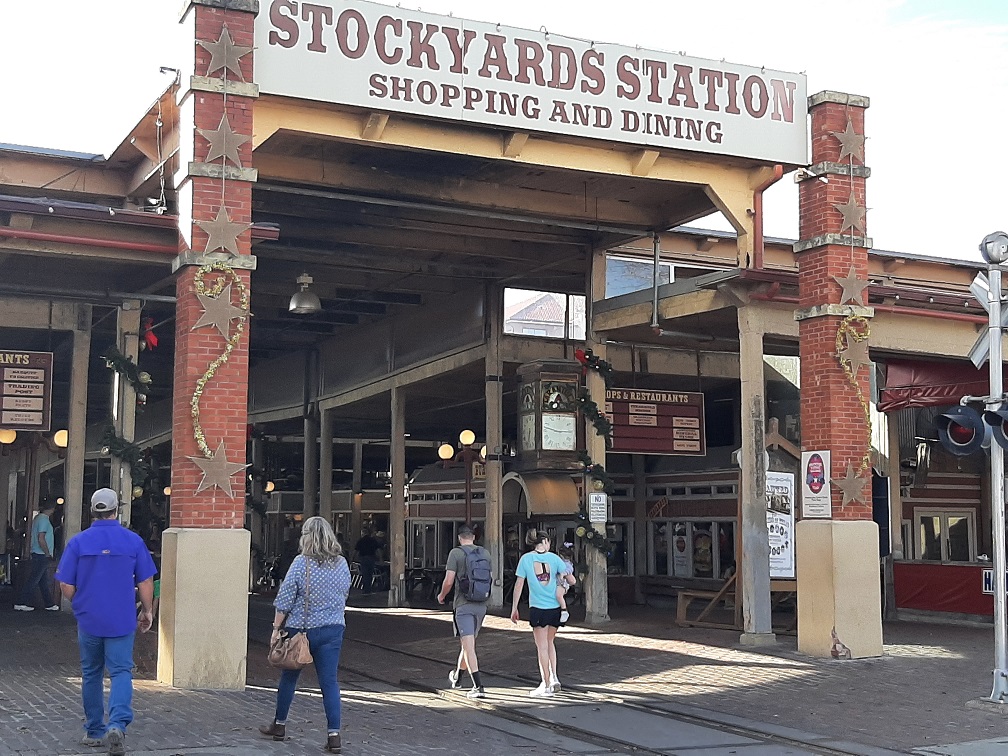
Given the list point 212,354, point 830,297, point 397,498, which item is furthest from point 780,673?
point 397,498

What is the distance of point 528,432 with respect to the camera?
22.8m

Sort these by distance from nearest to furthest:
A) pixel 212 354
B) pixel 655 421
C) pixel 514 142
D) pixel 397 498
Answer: pixel 212 354, pixel 514 142, pixel 655 421, pixel 397 498

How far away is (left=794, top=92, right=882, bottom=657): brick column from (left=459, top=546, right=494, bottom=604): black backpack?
5.48m

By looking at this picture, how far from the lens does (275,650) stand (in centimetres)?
952

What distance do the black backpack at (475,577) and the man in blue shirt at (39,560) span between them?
10797 millimetres

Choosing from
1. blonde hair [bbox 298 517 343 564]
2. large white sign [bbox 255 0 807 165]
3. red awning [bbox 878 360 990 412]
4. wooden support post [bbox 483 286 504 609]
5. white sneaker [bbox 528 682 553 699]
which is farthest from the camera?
wooden support post [bbox 483 286 504 609]

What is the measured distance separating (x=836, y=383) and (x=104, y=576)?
10.7 metres

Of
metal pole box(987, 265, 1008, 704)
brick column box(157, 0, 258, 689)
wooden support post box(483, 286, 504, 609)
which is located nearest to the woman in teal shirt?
brick column box(157, 0, 258, 689)

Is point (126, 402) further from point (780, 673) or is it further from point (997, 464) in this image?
point (997, 464)

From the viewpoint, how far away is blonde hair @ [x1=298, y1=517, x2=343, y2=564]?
31.7ft

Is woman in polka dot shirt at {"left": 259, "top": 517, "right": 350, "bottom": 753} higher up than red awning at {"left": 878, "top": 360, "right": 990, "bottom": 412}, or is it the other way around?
red awning at {"left": 878, "top": 360, "right": 990, "bottom": 412}

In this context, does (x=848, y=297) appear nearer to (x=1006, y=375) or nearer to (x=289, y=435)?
(x=1006, y=375)

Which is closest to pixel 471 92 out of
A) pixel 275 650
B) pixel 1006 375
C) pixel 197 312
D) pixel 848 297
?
pixel 197 312

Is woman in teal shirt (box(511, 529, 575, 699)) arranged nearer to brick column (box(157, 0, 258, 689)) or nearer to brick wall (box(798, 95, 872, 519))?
brick column (box(157, 0, 258, 689))
